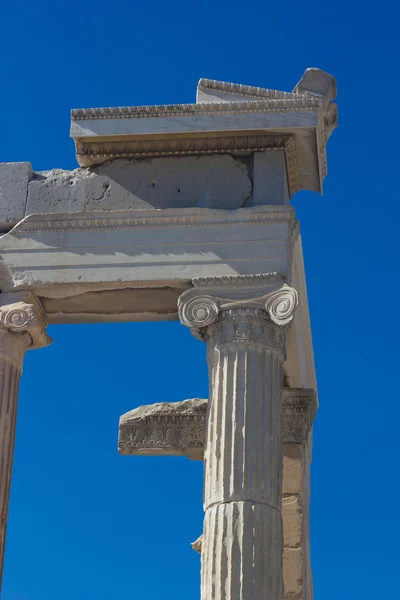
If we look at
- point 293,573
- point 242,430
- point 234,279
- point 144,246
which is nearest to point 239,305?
point 234,279

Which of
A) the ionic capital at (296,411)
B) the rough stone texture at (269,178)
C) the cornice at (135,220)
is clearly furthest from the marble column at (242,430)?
the ionic capital at (296,411)

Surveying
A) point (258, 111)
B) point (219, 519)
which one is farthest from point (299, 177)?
point (219, 519)

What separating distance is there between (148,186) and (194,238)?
1.32 meters

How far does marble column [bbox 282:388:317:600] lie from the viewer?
28562mm

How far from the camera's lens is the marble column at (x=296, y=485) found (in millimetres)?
28562

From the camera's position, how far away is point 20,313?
2542 cm

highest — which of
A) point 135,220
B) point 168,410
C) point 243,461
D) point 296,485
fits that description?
point 168,410

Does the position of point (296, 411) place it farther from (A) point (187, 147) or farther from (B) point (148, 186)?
(A) point (187, 147)

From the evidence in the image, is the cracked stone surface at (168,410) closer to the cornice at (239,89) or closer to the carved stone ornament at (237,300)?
the carved stone ornament at (237,300)

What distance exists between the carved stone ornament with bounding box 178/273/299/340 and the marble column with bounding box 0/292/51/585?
244cm

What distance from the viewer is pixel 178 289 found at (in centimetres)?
2541

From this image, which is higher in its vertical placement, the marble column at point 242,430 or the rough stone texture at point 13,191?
the rough stone texture at point 13,191

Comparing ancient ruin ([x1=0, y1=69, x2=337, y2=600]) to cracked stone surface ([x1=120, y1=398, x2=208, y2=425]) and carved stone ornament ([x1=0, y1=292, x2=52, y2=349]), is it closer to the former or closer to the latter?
carved stone ornament ([x1=0, y1=292, x2=52, y2=349])

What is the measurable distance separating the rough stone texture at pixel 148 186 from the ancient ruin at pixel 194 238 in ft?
0.07
